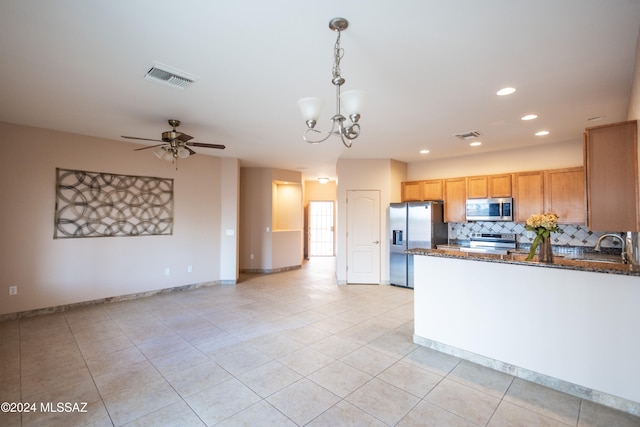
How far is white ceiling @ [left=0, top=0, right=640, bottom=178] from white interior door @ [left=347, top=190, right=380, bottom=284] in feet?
7.76

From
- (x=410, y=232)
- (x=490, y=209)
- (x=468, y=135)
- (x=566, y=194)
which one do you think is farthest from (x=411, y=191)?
(x=566, y=194)

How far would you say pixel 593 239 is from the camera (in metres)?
4.75

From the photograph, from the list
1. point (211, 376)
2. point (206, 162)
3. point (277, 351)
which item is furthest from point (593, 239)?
point (206, 162)

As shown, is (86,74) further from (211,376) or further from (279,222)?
(279,222)

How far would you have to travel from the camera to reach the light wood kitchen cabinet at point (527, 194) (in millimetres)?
5011

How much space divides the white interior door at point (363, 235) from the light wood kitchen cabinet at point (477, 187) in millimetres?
1816

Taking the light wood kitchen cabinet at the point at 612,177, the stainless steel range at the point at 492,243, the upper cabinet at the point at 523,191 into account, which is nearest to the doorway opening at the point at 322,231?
the upper cabinet at the point at 523,191

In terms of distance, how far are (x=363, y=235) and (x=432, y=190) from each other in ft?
5.82

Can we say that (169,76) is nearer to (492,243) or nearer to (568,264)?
(568,264)

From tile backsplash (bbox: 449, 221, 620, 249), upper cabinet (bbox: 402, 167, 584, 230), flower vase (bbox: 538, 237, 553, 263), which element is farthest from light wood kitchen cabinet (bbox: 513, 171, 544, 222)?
flower vase (bbox: 538, 237, 553, 263)

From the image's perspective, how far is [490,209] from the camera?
17.9 feet

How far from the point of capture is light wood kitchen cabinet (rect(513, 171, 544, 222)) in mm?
5011

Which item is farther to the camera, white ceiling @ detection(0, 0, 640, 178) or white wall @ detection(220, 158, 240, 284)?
white wall @ detection(220, 158, 240, 284)

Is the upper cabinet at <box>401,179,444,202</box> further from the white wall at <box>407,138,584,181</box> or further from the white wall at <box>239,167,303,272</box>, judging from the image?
the white wall at <box>239,167,303,272</box>
